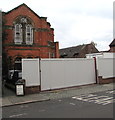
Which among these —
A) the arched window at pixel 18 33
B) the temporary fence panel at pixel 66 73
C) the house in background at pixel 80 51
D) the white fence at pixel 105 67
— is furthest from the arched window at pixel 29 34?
the house in background at pixel 80 51

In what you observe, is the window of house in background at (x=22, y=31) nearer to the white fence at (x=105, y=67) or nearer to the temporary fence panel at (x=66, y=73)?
the temporary fence panel at (x=66, y=73)

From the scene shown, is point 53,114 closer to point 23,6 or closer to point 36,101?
point 36,101

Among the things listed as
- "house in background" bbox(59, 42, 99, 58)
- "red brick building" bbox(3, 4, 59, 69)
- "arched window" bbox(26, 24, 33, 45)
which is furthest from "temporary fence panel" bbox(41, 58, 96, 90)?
"house in background" bbox(59, 42, 99, 58)

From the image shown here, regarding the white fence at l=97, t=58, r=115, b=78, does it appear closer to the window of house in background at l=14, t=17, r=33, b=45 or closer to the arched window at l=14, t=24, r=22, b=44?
the window of house in background at l=14, t=17, r=33, b=45

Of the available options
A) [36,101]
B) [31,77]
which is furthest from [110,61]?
[36,101]

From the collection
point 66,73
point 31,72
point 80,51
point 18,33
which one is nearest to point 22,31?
point 18,33

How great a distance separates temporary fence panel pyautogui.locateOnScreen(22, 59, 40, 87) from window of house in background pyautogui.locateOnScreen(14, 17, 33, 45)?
40.1 feet

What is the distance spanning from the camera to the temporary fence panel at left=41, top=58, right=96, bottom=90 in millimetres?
14898

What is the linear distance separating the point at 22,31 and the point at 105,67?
12.8m

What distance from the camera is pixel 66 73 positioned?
52.6 ft

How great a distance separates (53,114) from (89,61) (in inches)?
421

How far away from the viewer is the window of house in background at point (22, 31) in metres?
25.7

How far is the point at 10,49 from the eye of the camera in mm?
24859

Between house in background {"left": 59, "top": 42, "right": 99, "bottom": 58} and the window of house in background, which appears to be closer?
the window of house in background
